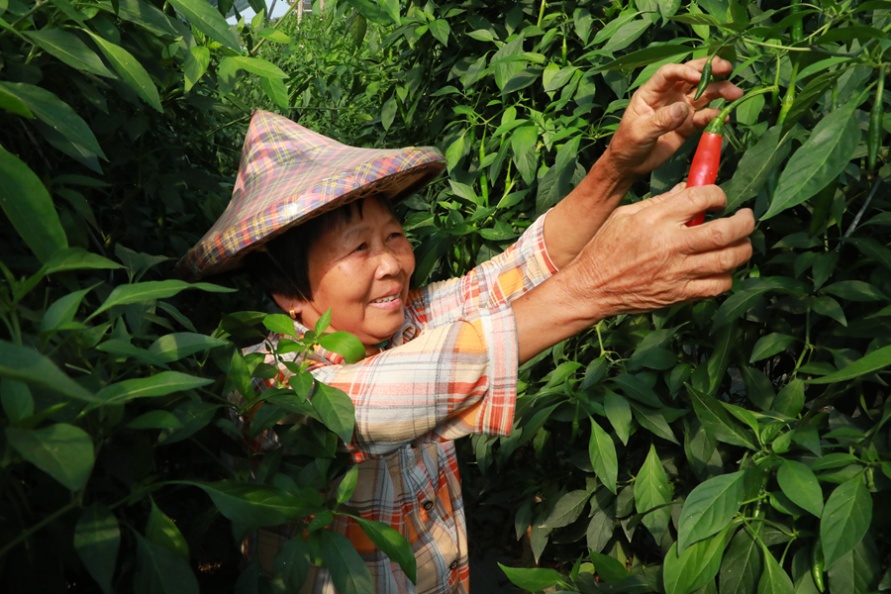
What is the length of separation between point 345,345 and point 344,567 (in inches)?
13.0

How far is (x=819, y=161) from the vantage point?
951mm

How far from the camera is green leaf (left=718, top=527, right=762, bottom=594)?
1.32 m

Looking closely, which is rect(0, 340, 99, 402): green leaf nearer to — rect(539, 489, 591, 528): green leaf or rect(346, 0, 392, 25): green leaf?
rect(346, 0, 392, 25): green leaf

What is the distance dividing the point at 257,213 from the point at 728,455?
0.90 m

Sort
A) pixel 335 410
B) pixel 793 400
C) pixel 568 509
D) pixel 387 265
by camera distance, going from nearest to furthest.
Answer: pixel 335 410 < pixel 793 400 < pixel 387 265 < pixel 568 509

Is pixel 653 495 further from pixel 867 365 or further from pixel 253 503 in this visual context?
pixel 253 503

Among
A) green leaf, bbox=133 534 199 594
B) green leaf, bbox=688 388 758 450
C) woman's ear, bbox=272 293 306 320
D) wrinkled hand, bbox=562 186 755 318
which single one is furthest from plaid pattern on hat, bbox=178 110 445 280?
green leaf, bbox=133 534 199 594

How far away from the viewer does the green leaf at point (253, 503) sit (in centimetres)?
98

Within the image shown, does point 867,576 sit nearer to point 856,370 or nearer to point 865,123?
point 856,370

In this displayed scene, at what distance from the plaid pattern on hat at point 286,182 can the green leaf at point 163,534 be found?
73 centimetres

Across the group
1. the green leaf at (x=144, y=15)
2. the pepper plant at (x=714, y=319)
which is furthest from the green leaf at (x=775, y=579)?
the green leaf at (x=144, y=15)

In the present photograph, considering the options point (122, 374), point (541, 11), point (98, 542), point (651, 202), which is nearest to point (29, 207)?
point (122, 374)

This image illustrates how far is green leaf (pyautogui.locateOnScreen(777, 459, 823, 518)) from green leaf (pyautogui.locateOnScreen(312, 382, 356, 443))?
554 mm

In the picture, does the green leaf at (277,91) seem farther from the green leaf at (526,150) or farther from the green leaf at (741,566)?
the green leaf at (741,566)
